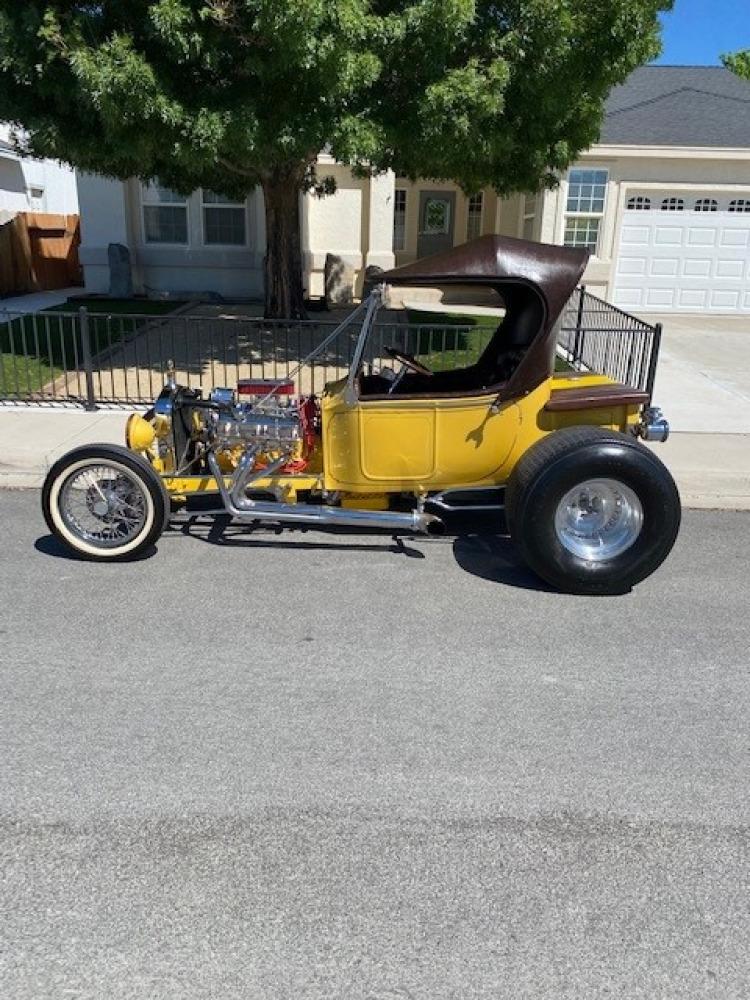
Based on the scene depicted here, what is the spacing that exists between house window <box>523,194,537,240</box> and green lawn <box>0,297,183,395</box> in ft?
26.3

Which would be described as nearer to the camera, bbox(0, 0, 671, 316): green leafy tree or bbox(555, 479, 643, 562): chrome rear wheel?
bbox(555, 479, 643, 562): chrome rear wheel

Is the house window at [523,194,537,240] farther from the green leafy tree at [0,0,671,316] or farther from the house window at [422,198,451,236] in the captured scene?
the green leafy tree at [0,0,671,316]

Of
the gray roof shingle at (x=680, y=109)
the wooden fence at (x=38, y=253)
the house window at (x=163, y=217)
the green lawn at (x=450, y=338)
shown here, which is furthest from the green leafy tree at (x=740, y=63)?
the wooden fence at (x=38, y=253)

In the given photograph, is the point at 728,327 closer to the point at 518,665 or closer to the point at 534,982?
the point at 518,665

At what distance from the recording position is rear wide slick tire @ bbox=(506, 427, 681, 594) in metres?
4.73

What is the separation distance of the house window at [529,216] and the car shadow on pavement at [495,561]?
1424 cm

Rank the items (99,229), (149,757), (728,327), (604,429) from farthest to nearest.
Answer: (99,229), (728,327), (604,429), (149,757)

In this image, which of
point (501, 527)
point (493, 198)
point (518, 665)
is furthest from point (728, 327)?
point (518, 665)

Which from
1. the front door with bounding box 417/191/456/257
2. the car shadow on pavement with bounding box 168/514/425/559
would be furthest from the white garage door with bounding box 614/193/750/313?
the car shadow on pavement with bounding box 168/514/425/559

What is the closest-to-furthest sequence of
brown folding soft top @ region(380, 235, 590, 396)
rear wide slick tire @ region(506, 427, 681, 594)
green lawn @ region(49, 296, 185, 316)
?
rear wide slick tire @ region(506, 427, 681, 594)
brown folding soft top @ region(380, 235, 590, 396)
green lawn @ region(49, 296, 185, 316)

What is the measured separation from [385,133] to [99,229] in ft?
39.3

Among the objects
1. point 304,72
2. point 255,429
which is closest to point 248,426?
point 255,429

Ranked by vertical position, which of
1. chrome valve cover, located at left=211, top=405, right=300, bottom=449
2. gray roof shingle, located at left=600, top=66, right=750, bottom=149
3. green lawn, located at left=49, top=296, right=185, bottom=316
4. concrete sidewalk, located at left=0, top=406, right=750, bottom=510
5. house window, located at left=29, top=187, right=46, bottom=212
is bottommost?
concrete sidewalk, located at left=0, top=406, right=750, bottom=510

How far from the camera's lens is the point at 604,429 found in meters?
4.94
